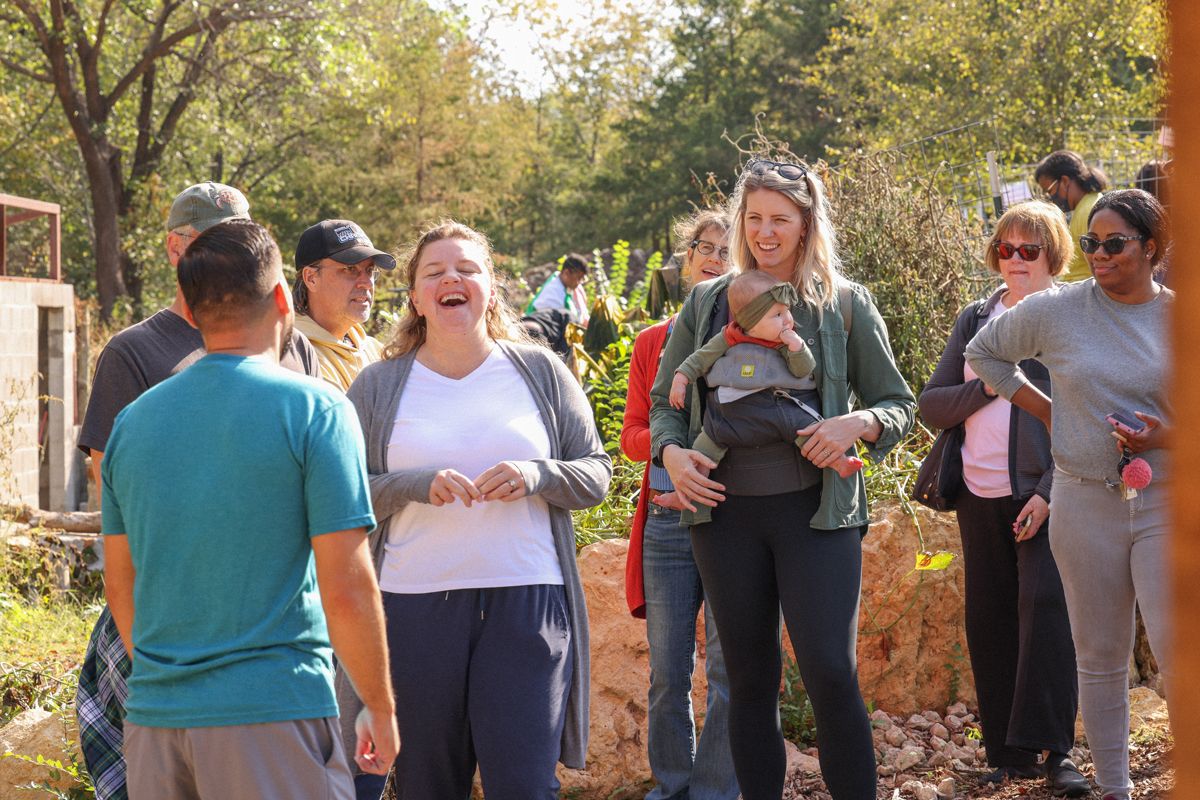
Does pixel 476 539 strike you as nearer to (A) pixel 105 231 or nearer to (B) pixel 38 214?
(B) pixel 38 214

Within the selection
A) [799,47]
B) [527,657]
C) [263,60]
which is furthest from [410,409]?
[799,47]

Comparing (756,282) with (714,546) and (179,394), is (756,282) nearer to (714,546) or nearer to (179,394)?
(714,546)

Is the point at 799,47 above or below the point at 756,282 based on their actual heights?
above

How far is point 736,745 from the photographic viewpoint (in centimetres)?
362

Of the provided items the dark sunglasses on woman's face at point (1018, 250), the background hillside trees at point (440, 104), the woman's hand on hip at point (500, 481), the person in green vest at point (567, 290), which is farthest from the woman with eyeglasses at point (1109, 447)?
the person in green vest at point (567, 290)

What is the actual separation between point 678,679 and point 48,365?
1245 centimetres

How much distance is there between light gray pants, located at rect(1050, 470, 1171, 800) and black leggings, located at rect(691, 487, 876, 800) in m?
0.80

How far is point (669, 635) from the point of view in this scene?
14.1ft

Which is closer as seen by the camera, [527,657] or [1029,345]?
[527,657]

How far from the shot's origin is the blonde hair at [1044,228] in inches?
176

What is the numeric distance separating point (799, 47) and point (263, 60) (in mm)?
16189

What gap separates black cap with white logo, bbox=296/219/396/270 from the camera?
408 cm

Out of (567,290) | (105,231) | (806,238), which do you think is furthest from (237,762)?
(105,231)

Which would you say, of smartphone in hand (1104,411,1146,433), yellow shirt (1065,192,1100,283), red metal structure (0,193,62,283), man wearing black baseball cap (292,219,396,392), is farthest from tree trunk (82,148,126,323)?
smartphone in hand (1104,411,1146,433)
